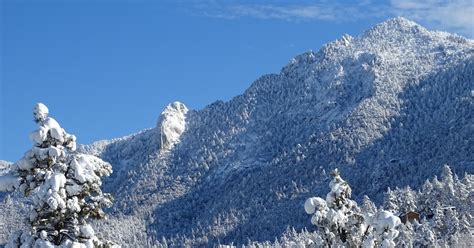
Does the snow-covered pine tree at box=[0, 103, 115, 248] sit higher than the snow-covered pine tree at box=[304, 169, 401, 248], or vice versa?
the snow-covered pine tree at box=[0, 103, 115, 248]

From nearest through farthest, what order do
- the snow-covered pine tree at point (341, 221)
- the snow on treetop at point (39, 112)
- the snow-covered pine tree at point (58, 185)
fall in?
the snow-covered pine tree at point (58, 185) < the snow on treetop at point (39, 112) < the snow-covered pine tree at point (341, 221)

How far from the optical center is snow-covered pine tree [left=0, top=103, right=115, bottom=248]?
18469mm

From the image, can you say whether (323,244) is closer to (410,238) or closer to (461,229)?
(410,238)

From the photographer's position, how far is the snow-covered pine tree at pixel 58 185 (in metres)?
18.5

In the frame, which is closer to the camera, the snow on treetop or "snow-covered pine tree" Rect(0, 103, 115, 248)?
"snow-covered pine tree" Rect(0, 103, 115, 248)

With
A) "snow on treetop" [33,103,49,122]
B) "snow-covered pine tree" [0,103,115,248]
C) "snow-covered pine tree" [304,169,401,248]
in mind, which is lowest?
"snow-covered pine tree" [304,169,401,248]

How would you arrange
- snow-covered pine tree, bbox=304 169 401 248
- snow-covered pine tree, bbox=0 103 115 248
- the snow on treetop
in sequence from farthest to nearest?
snow-covered pine tree, bbox=304 169 401 248 → the snow on treetop → snow-covered pine tree, bbox=0 103 115 248

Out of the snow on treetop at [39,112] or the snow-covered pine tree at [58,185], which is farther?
→ the snow on treetop at [39,112]


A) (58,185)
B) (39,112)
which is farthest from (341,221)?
(39,112)

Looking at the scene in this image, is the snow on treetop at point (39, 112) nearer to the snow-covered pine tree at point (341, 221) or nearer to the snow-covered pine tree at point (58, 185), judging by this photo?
the snow-covered pine tree at point (58, 185)

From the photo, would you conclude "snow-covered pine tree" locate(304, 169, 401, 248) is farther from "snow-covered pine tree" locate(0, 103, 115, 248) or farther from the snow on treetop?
the snow on treetop

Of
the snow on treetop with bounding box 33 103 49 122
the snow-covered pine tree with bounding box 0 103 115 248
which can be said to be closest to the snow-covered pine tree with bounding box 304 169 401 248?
the snow-covered pine tree with bounding box 0 103 115 248

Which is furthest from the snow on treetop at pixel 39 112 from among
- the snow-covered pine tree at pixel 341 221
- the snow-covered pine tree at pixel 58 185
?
the snow-covered pine tree at pixel 341 221

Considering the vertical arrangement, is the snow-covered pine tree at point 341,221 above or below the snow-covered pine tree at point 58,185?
below
